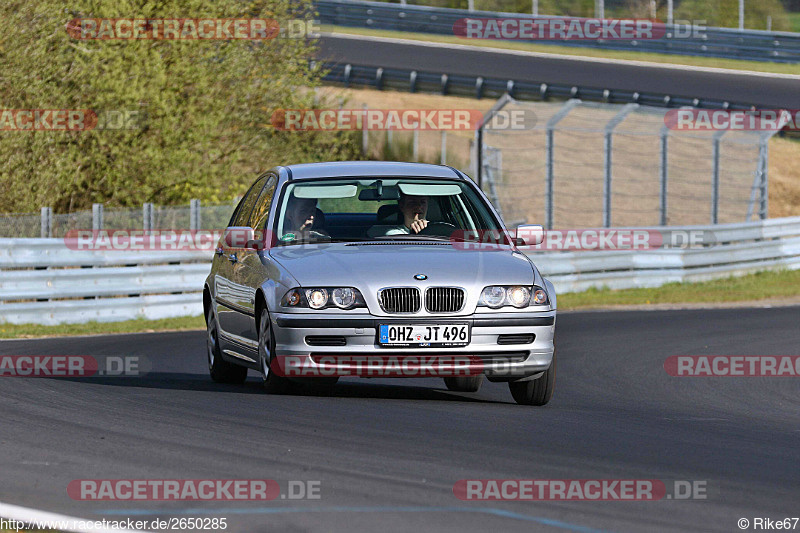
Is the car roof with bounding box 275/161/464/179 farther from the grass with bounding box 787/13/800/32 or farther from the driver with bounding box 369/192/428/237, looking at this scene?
the grass with bounding box 787/13/800/32

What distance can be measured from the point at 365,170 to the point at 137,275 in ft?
30.6

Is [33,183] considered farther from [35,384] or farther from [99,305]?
[35,384]

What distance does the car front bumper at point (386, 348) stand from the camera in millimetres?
8891

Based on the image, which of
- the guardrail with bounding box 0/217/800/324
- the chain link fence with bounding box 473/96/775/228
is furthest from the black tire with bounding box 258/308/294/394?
the chain link fence with bounding box 473/96/775/228

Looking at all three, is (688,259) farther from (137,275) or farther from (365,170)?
(365,170)

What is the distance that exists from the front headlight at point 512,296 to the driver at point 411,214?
1176 mm

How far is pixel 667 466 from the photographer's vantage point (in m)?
7.02

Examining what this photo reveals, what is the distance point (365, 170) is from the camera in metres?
10.4

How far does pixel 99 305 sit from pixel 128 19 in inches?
292

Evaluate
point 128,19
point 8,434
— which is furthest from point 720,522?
point 128,19
